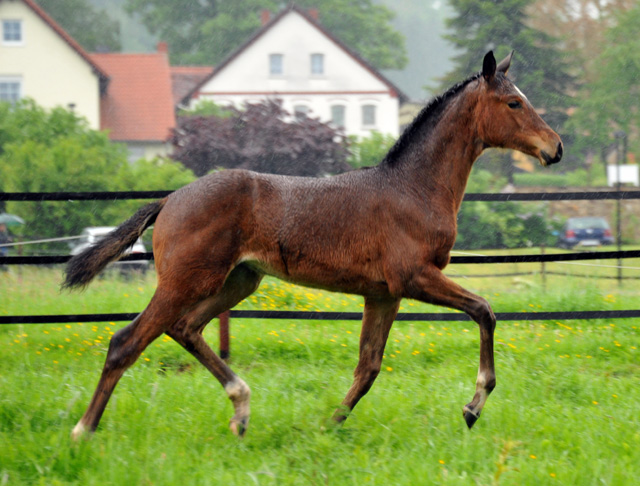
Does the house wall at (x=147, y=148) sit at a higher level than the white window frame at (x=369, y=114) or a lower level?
lower

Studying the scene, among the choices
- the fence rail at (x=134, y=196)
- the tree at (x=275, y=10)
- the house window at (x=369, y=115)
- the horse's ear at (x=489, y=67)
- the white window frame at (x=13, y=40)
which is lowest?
the fence rail at (x=134, y=196)

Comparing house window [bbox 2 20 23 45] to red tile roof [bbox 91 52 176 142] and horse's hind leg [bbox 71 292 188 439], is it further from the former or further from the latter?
horse's hind leg [bbox 71 292 188 439]

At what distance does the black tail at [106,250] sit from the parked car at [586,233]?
2176 centimetres

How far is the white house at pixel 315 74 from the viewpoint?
3828cm

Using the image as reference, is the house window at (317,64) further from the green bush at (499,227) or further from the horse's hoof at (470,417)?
the horse's hoof at (470,417)

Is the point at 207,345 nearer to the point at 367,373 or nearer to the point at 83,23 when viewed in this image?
the point at 367,373

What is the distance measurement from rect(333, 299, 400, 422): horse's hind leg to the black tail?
4.79 ft

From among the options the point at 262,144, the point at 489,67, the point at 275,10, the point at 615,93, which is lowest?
the point at 489,67

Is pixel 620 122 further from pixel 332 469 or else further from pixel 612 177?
pixel 332 469

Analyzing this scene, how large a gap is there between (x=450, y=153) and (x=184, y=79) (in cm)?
3943

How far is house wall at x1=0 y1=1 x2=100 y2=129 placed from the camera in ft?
122

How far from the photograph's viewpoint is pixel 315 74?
3950 centimetres

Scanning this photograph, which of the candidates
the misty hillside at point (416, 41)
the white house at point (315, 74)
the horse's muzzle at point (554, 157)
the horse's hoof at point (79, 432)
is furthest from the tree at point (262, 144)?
the misty hillside at point (416, 41)

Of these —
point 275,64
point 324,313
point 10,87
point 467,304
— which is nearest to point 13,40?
point 10,87
